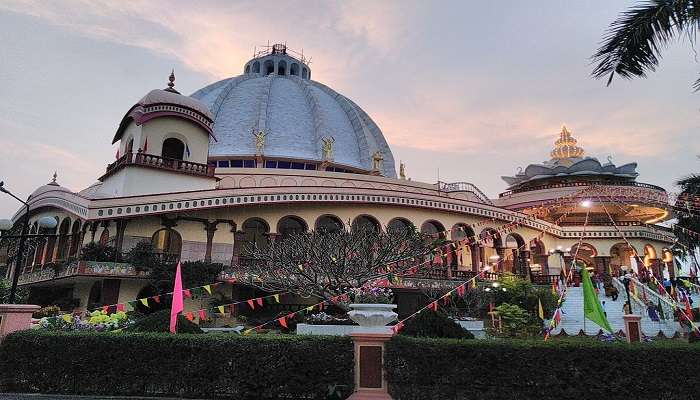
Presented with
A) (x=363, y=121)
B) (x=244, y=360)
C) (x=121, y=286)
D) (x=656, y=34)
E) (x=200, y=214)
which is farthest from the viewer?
(x=363, y=121)

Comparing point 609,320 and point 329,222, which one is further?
point 329,222

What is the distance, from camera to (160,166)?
88.9 feet

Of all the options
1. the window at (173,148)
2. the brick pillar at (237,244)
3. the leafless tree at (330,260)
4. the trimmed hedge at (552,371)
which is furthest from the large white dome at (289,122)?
the trimmed hedge at (552,371)

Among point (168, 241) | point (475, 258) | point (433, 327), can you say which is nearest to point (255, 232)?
point (168, 241)

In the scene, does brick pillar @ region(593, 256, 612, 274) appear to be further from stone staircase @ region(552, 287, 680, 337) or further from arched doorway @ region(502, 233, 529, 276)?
stone staircase @ region(552, 287, 680, 337)

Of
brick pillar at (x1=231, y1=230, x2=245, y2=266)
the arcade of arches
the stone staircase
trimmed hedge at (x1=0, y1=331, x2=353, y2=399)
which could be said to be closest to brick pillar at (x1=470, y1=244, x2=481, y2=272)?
the arcade of arches

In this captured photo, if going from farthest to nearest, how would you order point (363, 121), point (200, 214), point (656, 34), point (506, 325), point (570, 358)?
1. point (363, 121)
2. point (200, 214)
3. point (506, 325)
4. point (656, 34)
5. point (570, 358)

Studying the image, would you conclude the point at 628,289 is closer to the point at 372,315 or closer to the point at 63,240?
the point at 372,315

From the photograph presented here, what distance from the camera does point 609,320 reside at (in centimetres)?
2183

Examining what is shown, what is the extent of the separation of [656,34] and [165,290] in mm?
23353

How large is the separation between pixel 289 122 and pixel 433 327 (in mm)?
32100

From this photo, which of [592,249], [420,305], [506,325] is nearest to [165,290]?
[420,305]

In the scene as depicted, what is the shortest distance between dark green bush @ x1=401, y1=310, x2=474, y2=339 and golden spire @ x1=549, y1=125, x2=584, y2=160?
47991mm

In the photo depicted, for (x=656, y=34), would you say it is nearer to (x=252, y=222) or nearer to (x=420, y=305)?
(x=420, y=305)
